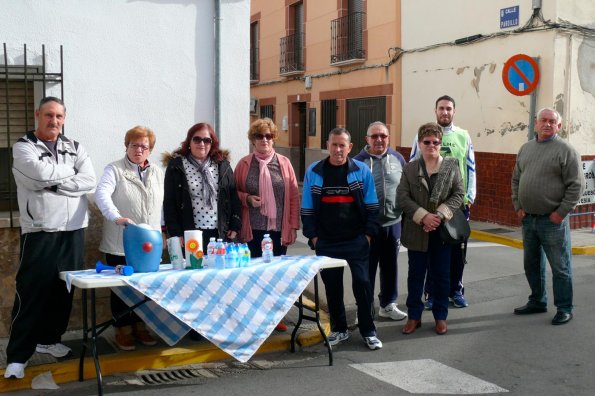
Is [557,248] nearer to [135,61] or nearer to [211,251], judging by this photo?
[211,251]

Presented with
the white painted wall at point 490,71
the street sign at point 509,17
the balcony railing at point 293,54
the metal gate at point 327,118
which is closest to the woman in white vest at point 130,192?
the white painted wall at point 490,71

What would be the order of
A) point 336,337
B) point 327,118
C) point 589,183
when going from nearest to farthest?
point 336,337 → point 589,183 → point 327,118

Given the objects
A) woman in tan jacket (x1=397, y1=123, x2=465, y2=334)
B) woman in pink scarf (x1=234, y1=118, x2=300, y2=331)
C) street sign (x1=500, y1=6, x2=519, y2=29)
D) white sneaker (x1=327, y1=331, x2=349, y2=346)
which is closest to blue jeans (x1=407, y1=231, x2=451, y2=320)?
woman in tan jacket (x1=397, y1=123, x2=465, y2=334)

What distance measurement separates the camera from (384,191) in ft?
21.1

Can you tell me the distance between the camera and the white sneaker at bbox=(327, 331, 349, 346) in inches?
234

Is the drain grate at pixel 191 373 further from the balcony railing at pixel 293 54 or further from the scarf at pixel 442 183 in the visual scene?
the balcony railing at pixel 293 54

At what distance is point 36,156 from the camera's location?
4.93m

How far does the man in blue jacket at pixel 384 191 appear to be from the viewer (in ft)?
21.0

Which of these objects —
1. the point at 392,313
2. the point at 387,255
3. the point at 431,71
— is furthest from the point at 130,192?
the point at 431,71

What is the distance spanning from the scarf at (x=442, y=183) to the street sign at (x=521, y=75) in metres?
5.82

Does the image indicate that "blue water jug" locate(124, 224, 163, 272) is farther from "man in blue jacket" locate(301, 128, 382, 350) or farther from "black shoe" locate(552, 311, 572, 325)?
"black shoe" locate(552, 311, 572, 325)

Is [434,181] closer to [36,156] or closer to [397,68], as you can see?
[36,156]

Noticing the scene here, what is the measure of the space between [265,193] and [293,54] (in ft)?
53.5

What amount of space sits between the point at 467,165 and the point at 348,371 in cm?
260
